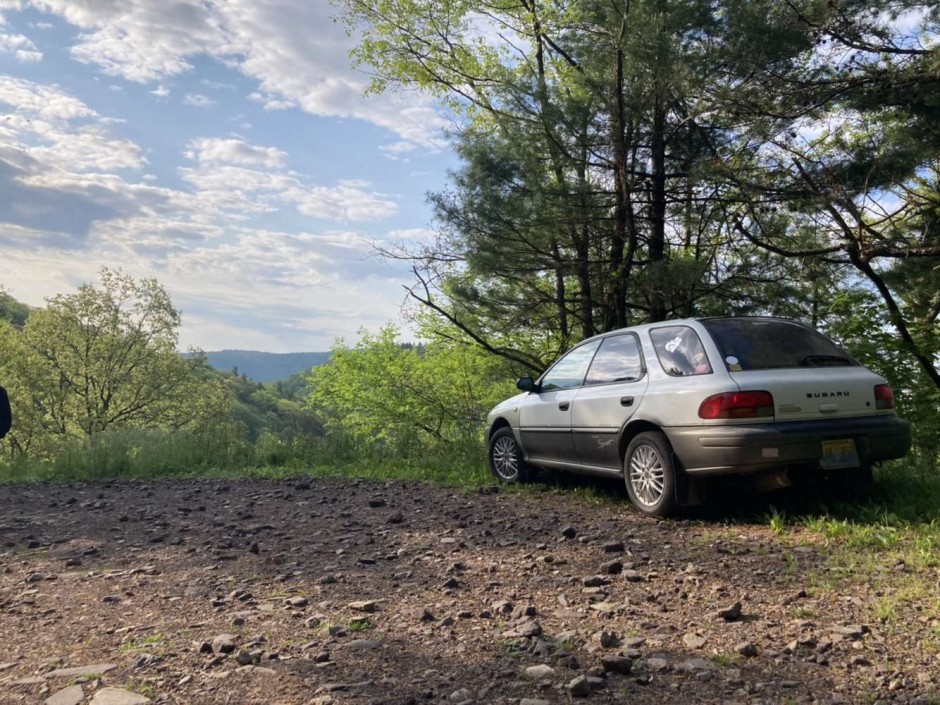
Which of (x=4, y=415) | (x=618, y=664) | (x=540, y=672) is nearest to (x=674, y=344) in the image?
(x=618, y=664)

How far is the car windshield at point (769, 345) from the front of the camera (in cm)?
557

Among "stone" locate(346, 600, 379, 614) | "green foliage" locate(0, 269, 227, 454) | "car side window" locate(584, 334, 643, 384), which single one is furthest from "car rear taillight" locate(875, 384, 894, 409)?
"green foliage" locate(0, 269, 227, 454)

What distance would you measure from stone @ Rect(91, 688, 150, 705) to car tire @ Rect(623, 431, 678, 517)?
4.05 m

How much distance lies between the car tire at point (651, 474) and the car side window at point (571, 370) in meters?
1.32

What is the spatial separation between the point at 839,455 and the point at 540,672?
3545 mm

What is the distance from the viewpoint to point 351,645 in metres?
3.23

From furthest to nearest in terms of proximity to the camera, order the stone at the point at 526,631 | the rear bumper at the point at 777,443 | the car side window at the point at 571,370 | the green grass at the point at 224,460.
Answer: the green grass at the point at 224,460 → the car side window at the point at 571,370 → the rear bumper at the point at 777,443 → the stone at the point at 526,631

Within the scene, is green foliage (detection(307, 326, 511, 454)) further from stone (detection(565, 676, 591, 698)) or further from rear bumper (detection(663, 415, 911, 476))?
stone (detection(565, 676, 591, 698))

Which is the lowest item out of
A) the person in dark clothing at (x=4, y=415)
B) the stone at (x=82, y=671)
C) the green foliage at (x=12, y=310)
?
the stone at (x=82, y=671)

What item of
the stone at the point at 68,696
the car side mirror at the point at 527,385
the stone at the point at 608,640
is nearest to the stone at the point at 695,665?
the stone at the point at 608,640

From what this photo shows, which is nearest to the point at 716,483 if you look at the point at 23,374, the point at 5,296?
the point at 23,374

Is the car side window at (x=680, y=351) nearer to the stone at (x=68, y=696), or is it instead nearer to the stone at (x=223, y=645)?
the stone at (x=223, y=645)

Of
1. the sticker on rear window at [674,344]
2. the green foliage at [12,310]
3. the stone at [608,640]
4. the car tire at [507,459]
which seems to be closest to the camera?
the stone at [608,640]

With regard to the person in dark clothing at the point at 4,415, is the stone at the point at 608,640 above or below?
below
